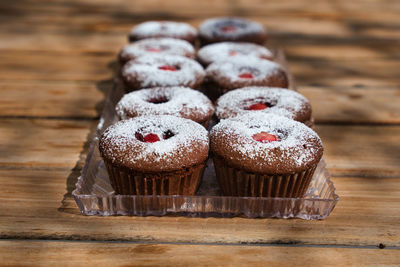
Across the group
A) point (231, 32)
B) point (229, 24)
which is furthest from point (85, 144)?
point (229, 24)

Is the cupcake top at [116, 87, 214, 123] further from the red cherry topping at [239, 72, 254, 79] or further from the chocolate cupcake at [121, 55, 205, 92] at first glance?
the red cherry topping at [239, 72, 254, 79]

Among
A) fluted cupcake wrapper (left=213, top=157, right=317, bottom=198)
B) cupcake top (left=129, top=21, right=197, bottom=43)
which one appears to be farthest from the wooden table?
cupcake top (left=129, top=21, right=197, bottom=43)

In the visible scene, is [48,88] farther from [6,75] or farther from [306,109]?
[306,109]

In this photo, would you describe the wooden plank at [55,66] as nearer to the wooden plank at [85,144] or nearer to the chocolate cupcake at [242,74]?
the wooden plank at [85,144]

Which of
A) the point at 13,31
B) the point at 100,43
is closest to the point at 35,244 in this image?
the point at 100,43

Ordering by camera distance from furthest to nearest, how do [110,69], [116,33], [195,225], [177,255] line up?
[116,33], [110,69], [195,225], [177,255]

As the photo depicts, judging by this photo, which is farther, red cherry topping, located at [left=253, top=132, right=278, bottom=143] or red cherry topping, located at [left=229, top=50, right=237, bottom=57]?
red cherry topping, located at [left=229, top=50, right=237, bottom=57]

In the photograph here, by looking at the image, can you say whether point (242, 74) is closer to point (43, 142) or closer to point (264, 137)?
point (264, 137)
